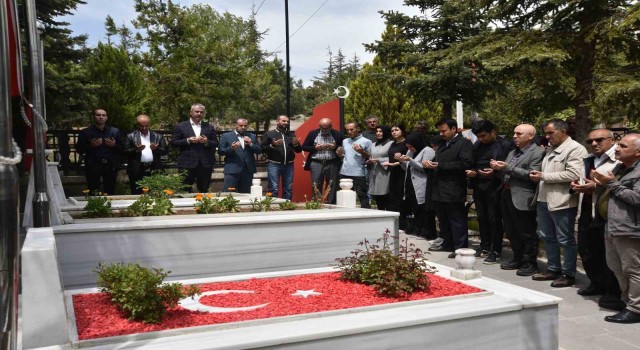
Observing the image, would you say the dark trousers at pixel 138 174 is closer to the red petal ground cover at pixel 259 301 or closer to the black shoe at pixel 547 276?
the red petal ground cover at pixel 259 301

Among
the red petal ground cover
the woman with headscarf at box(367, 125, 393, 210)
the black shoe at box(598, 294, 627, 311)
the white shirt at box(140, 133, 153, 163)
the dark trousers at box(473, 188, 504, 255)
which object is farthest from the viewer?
the woman with headscarf at box(367, 125, 393, 210)

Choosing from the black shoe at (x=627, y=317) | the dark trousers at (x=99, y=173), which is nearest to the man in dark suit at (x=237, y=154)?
the dark trousers at (x=99, y=173)

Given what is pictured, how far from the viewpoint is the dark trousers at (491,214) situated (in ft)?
26.5

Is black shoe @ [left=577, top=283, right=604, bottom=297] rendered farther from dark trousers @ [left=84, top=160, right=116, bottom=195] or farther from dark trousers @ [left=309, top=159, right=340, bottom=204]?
dark trousers @ [left=84, top=160, right=116, bottom=195]

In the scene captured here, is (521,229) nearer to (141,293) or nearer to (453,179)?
(453,179)

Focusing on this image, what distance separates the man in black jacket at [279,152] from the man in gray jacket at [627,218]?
664cm

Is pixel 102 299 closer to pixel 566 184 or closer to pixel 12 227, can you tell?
pixel 12 227

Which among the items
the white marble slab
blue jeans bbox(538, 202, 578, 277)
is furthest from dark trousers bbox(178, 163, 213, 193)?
blue jeans bbox(538, 202, 578, 277)

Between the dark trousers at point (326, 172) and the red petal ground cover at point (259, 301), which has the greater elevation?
the dark trousers at point (326, 172)

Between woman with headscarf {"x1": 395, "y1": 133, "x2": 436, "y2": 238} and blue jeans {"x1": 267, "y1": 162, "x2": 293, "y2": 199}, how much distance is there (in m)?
2.40

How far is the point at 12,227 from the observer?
1.65m

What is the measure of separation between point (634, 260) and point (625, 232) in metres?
0.28

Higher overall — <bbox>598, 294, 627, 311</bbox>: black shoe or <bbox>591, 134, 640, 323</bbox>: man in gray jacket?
<bbox>591, 134, 640, 323</bbox>: man in gray jacket

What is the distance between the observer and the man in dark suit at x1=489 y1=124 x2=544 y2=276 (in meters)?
7.16
